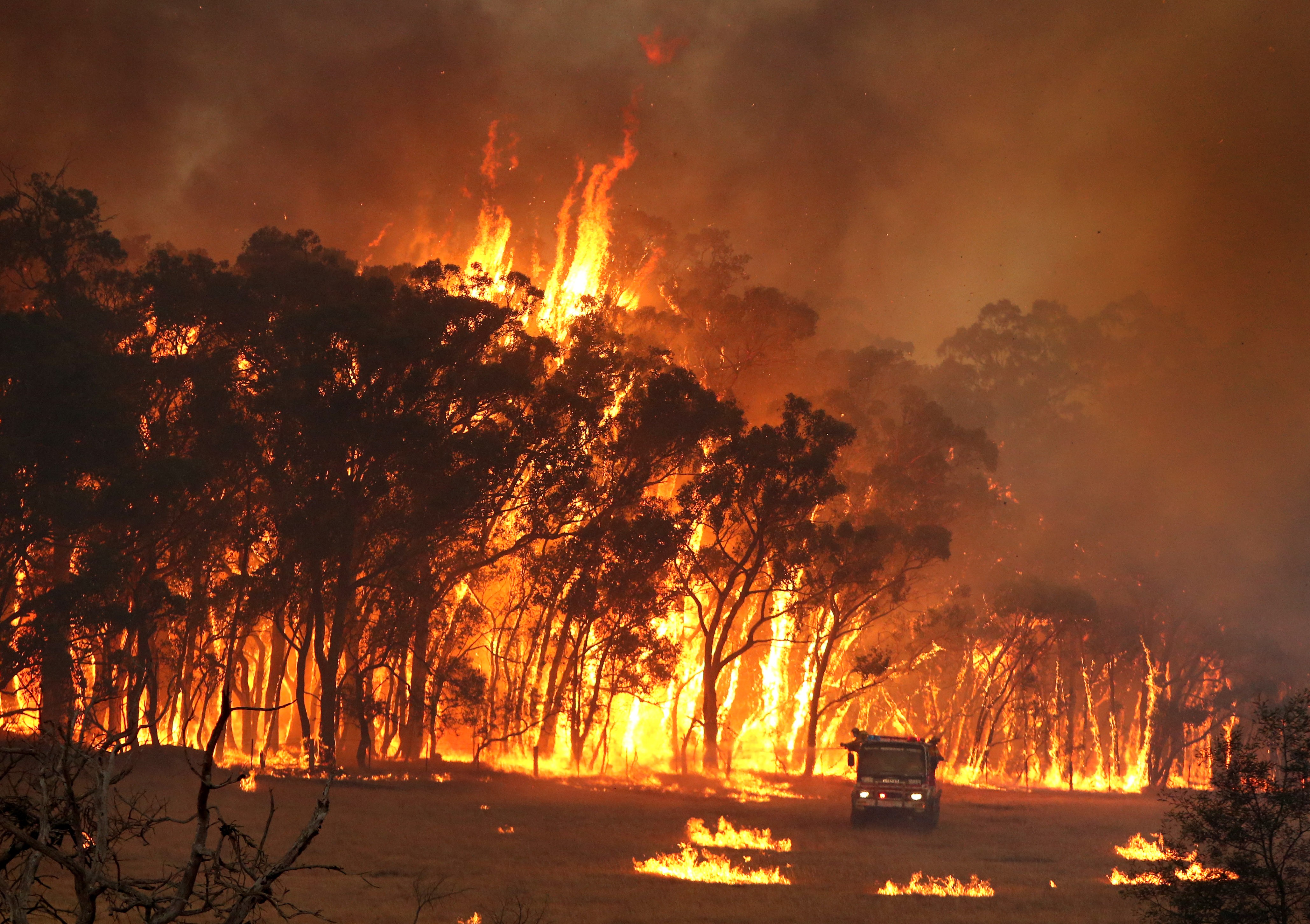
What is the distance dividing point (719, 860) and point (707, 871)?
1554mm

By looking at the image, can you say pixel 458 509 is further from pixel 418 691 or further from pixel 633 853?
pixel 633 853

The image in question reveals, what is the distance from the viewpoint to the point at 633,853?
27.0m

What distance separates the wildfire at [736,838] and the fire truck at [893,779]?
274 centimetres

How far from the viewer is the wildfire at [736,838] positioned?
28359 mm

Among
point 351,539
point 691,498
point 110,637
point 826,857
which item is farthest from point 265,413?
point 826,857

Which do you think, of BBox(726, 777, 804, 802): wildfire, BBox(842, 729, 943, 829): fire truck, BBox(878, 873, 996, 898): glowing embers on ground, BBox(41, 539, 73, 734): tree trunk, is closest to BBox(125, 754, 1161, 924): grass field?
BBox(878, 873, 996, 898): glowing embers on ground

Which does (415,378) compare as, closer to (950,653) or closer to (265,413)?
(265,413)

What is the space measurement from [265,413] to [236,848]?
120ft

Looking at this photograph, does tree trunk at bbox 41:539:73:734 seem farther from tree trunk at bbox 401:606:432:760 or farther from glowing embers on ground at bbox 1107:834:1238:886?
glowing embers on ground at bbox 1107:834:1238:886

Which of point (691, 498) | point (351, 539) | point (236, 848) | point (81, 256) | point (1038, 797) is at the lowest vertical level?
point (1038, 797)

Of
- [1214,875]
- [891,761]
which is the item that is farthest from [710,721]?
[1214,875]

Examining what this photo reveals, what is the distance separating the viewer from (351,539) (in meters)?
39.8

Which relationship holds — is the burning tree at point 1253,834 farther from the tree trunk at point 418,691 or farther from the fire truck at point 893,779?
the tree trunk at point 418,691

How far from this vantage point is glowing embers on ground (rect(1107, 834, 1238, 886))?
17547mm
